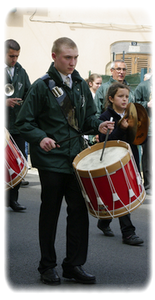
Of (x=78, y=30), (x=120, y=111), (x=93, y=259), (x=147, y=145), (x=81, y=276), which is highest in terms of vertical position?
(x=78, y=30)

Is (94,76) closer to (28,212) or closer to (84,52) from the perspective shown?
(28,212)

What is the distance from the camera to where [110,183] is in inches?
141

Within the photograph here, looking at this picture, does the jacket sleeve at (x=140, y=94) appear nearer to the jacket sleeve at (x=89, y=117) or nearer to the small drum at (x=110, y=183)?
the jacket sleeve at (x=89, y=117)

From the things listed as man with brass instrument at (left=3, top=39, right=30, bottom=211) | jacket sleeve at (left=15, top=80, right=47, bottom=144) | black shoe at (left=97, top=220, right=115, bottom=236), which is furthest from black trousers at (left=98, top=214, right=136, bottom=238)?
man with brass instrument at (left=3, top=39, right=30, bottom=211)

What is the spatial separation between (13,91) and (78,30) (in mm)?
11563

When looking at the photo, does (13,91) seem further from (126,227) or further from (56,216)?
(56,216)

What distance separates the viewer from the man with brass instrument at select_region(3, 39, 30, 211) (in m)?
6.36

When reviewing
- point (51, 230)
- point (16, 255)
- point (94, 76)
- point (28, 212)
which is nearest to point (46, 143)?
point (51, 230)

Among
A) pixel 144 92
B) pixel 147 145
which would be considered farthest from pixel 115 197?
pixel 144 92

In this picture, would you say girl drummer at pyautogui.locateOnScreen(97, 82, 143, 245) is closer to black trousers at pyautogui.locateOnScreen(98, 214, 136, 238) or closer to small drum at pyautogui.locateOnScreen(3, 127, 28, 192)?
black trousers at pyautogui.locateOnScreen(98, 214, 136, 238)

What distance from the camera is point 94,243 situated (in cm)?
501

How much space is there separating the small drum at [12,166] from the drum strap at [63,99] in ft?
4.20

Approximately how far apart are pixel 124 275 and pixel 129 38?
14.9 meters

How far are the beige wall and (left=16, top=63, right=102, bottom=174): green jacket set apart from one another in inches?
535
